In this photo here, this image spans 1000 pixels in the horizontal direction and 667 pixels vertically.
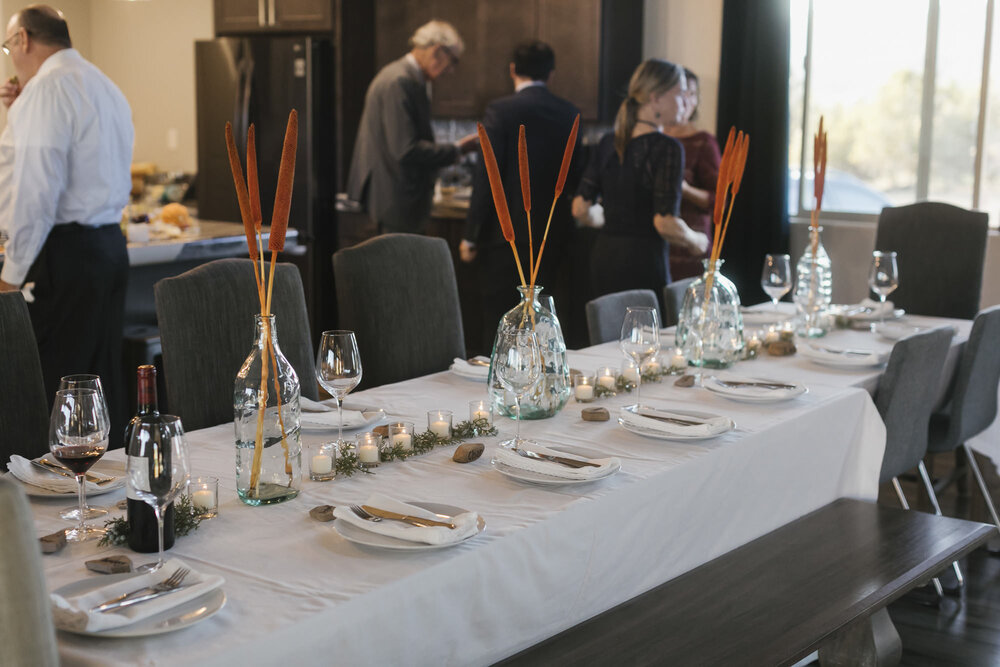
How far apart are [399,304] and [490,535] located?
1464 millimetres

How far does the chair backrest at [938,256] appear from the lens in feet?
13.3

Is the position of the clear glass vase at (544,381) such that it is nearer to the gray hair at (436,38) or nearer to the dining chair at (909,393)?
the dining chair at (909,393)

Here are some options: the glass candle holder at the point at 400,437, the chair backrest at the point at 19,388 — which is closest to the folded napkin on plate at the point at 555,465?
the glass candle holder at the point at 400,437

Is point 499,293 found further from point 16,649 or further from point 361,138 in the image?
point 16,649

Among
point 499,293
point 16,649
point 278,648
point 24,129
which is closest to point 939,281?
point 499,293

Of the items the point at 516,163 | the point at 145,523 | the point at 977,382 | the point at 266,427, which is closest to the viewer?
the point at 145,523

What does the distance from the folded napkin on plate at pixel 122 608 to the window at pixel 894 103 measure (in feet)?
14.4

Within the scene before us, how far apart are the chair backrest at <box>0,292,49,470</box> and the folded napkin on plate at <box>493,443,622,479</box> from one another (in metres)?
0.97

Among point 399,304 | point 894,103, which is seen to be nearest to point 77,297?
point 399,304

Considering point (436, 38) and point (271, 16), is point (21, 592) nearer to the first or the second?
point (436, 38)

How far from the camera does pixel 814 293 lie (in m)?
3.27

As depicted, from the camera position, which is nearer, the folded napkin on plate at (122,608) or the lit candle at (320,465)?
the folded napkin on plate at (122,608)

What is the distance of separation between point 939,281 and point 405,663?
3.37 metres

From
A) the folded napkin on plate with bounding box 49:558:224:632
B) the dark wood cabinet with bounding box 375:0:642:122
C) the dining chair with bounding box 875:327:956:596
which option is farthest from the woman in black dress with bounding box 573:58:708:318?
the folded napkin on plate with bounding box 49:558:224:632
